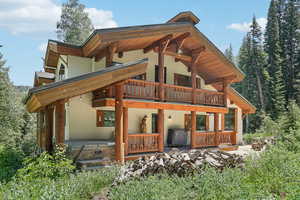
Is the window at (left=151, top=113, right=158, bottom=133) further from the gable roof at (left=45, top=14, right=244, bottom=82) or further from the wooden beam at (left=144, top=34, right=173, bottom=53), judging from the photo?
the gable roof at (left=45, top=14, right=244, bottom=82)

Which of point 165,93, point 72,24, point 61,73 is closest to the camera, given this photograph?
point 165,93

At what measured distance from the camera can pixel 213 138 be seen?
1412 cm

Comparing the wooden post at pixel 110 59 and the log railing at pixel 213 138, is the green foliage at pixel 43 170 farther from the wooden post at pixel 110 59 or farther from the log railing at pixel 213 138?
the log railing at pixel 213 138

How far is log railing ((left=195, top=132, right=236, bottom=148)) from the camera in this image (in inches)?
524

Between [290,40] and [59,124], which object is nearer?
[59,124]

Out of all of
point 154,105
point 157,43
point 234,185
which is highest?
point 157,43

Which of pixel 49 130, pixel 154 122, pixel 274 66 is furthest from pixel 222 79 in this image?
pixel 274 66

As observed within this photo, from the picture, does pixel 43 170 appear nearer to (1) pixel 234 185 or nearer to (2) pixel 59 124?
(2) pixel 59 124

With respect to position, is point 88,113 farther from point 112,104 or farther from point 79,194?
point 79,194

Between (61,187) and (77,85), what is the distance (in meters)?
3.14

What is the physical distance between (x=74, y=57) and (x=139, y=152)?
5.12 m

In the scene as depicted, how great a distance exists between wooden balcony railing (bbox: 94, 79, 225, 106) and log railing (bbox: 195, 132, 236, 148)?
172 centimetres

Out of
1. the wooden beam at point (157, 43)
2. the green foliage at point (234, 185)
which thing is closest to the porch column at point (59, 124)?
the green foliage at point (234, 185)

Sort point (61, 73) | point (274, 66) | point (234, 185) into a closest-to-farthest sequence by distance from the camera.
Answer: point (234, 185), point (61, 73), point (274, 66)
